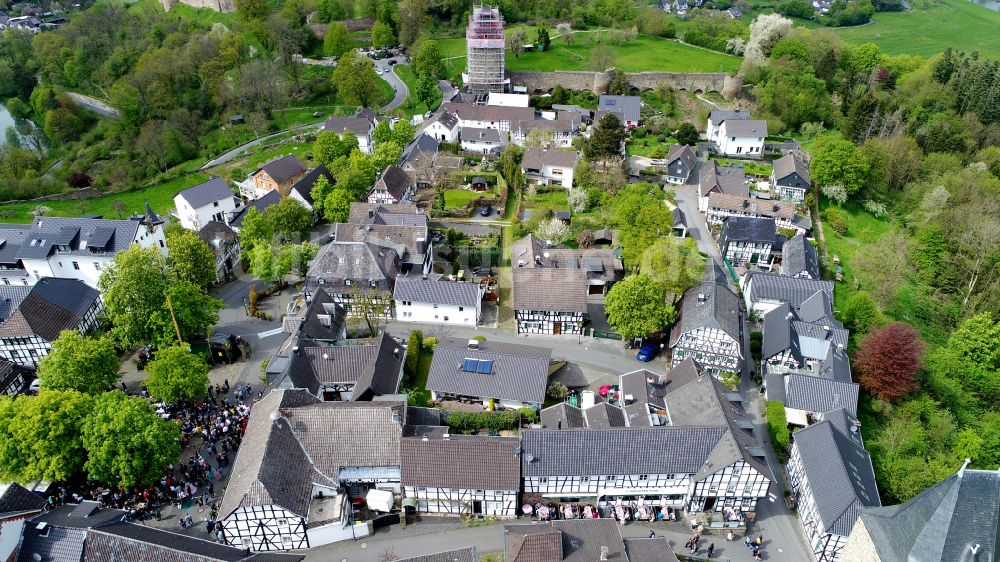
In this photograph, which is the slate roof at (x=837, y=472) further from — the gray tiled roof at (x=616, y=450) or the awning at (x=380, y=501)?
the awning at (x=380, y=501)

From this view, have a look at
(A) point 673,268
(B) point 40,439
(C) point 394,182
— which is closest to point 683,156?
(A) point 673,268

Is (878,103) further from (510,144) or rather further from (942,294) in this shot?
(510,144)

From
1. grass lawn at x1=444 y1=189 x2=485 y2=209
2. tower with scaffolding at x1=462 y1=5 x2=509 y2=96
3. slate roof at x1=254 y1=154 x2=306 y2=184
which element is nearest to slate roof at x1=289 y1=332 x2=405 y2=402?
grass lawn at x1=444 y1=189 x2=485 y2=209

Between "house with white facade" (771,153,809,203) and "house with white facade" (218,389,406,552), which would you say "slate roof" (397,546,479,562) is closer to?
"house with white facade" (218,389,406,552)

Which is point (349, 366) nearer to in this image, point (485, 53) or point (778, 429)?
point (778, 429)

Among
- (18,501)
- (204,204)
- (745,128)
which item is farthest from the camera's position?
(745,128)
